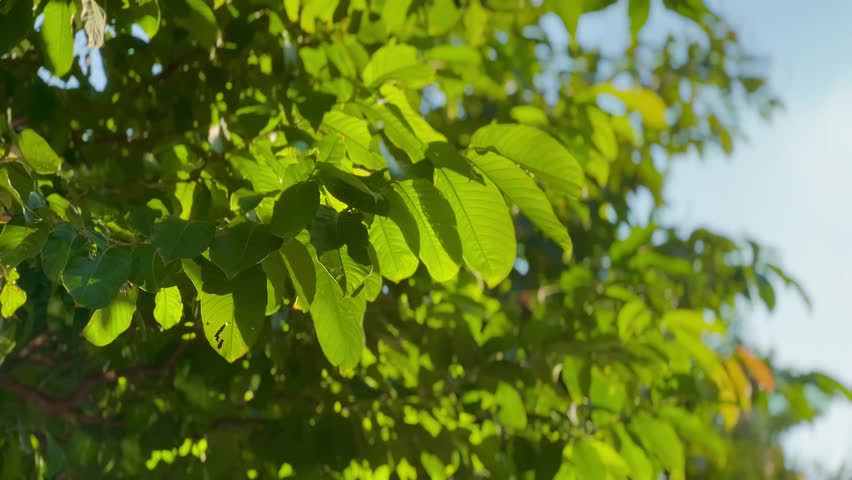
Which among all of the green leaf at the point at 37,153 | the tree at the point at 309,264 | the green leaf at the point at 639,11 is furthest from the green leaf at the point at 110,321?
the green leaf at the point at 639,11

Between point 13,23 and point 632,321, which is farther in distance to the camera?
point 632,321

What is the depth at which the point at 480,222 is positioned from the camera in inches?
42.9

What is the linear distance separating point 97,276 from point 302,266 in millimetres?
206

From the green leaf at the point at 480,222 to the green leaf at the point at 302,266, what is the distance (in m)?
0.16

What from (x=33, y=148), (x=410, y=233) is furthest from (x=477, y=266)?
(x=33, y=148)

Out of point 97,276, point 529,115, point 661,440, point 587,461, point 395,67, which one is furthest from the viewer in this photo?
point 529,115

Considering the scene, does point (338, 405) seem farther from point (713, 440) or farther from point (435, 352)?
point (713, 440)

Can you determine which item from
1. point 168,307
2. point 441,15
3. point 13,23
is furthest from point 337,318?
point 441,15

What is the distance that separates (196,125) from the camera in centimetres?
177

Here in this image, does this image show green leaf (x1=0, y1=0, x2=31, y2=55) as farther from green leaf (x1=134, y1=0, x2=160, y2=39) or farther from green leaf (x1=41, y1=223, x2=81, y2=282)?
green leaf (x1=41, y1=223, x2=81, y2=282)

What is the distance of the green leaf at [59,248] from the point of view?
994 mm

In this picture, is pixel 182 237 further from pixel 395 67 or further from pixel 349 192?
pixel 395 67

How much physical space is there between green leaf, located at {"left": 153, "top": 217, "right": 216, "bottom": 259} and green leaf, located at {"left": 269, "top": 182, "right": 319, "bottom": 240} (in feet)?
0.23

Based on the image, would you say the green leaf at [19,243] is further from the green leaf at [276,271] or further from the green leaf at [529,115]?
the green leaf at [529,115]
